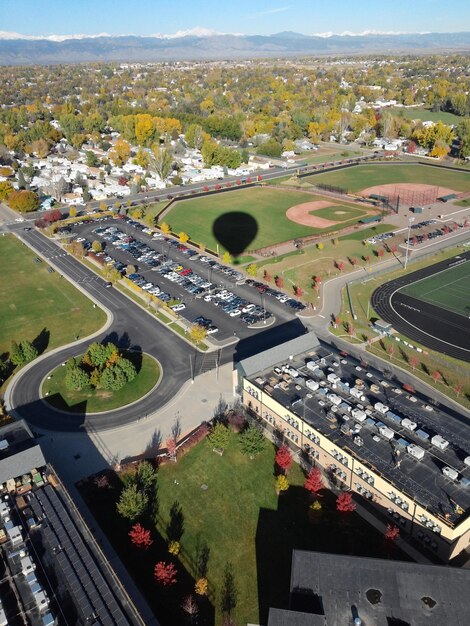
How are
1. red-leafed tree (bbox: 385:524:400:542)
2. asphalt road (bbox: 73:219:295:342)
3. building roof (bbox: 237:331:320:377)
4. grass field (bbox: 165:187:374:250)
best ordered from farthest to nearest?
grass field (bbox: 165:187:374:250), asphalt road (bbox: 73:219:295:342), building roof (bbox: 237:331:320:377), red-leafed tree (bbox: 385:524:400:542)

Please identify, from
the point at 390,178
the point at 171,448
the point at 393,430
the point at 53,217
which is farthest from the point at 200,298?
the point at 390,178

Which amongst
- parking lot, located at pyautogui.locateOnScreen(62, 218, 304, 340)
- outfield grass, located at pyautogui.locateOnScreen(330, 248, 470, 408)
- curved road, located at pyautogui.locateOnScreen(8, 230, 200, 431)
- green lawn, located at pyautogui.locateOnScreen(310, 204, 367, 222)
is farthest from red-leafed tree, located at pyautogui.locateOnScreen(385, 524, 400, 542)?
green lawn, located at pyautogui.locateOnScreen(310, 204, 367, 222)

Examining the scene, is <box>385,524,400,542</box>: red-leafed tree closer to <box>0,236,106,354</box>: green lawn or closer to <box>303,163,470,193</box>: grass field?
<box>0,236,106,354</box>: green lawn

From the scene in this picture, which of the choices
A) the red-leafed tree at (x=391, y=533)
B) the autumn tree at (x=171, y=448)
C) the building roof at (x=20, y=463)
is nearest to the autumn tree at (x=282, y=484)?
the red-leafed tree at (x=391, y=533)

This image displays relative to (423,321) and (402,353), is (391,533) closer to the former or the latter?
(402,353)

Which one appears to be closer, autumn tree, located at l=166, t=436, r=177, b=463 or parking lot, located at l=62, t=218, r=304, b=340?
autumn tree, located at l=166, t=436, r=177, b=463

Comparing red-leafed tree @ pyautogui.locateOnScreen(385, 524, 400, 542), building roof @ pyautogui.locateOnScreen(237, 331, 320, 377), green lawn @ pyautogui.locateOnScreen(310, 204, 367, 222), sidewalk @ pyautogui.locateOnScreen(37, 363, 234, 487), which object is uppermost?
building roof @ pyautogui.locateOnScreen(237, 331, 320, 377)

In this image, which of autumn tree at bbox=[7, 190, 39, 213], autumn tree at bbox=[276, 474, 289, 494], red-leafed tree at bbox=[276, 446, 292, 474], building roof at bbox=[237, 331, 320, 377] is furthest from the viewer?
autumn tree at bbox=[7, 190, 39, 213]
